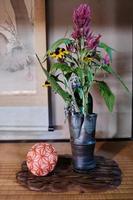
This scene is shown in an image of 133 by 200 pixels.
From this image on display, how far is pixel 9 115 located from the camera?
149 centimetres

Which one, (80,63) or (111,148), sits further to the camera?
(111,148)

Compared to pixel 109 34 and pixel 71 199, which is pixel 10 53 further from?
pixel 71 199

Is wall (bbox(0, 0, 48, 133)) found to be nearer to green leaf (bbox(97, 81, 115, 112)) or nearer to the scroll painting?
the scroll painting

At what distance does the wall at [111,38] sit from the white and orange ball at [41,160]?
20.6 inches

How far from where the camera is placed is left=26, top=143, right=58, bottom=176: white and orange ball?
3.25 feet

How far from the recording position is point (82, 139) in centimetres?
103

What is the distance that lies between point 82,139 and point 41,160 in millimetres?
166

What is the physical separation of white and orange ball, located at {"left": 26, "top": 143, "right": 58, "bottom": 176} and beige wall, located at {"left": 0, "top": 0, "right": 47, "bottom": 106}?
0.49 metres

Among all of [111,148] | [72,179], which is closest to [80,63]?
[72,179]

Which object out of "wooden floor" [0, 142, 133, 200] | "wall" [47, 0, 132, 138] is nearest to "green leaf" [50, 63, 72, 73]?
"wooden floor" [0, 142, 133, 200]

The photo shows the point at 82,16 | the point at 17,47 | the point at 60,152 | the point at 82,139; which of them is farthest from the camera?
the point at 17,47

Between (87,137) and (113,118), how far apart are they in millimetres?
560

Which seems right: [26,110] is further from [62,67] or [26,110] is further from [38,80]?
[62,67]

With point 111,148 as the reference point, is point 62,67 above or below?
above
